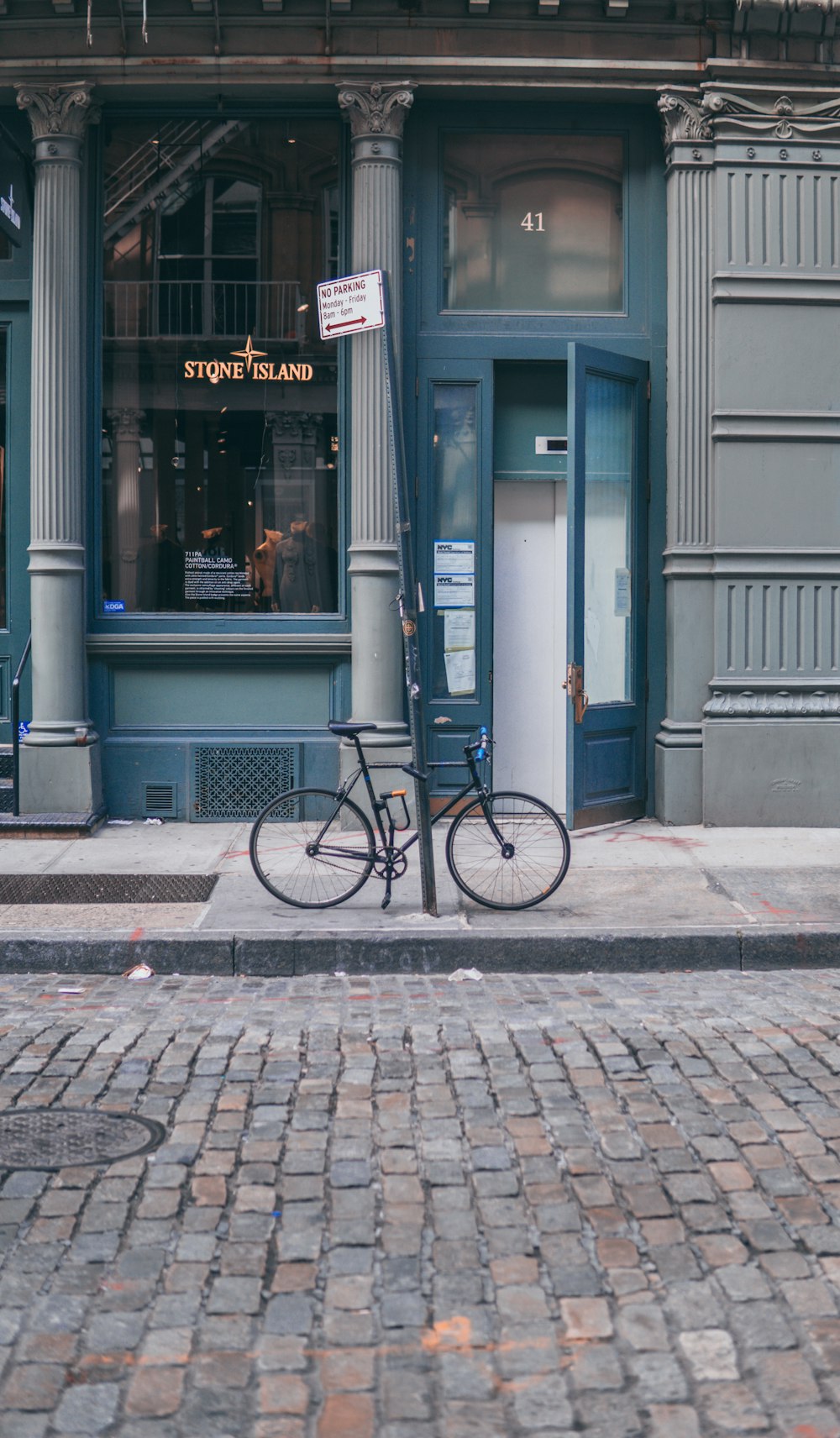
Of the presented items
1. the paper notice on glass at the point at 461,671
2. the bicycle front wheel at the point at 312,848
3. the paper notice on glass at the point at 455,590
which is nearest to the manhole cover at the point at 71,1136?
the bicycle front wheel at the point at 312,848

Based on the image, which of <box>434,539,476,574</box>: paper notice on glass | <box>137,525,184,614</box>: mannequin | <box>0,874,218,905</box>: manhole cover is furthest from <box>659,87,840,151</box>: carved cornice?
<box>0,874,218,905</box>: manhole cover

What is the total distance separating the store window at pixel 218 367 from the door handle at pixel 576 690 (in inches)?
83.5

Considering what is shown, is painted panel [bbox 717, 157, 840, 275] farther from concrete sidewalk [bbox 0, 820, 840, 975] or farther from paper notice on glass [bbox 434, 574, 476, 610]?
concrete sidewalk [bbox 0, 820, 840, 975]

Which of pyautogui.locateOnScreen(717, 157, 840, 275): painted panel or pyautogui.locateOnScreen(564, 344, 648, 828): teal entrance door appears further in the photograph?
pyautogui.locateOnScreen(717, 157, 840, 275): painted panel

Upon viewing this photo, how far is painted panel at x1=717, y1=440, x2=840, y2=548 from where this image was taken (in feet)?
33.9

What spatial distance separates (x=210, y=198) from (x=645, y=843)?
5842mm

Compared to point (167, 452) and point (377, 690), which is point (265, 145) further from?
point (377, 690)

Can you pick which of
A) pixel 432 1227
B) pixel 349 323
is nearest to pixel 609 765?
pixel 349 323

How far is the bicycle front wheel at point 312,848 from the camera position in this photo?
298 inches

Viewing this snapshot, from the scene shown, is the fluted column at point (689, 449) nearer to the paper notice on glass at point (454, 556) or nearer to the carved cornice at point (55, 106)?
the paper notice on glass at point (454, 556)

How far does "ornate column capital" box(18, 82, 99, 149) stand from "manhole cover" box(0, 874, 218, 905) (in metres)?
5.40

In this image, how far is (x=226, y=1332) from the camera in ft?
10.8

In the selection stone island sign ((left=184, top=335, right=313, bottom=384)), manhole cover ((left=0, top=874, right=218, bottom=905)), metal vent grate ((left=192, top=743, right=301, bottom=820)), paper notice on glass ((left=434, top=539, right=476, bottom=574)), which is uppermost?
stone island sign ((left=184, top=335, right=313, bottom=384))

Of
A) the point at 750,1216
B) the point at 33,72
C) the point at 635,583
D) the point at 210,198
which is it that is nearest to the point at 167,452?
the point at 210,198
